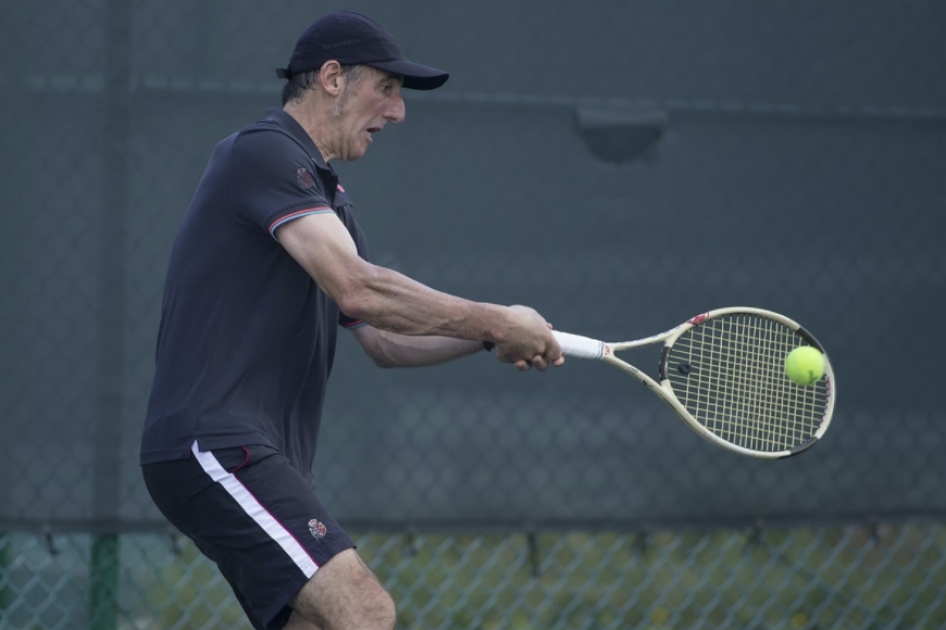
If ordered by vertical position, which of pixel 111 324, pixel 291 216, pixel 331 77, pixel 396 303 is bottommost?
pixel 111 324

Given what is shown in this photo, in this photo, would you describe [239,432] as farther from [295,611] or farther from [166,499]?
[295,611]

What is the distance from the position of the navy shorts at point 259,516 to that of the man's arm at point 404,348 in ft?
1.89

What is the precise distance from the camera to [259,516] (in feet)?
8.00

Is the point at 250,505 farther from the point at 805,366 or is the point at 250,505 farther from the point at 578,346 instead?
the point at 805,366

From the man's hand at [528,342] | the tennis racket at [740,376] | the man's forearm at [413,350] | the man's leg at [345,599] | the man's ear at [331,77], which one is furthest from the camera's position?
the man's forearm at [413,350]

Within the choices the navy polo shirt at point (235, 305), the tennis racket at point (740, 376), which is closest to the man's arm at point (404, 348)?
the tennis racket at point (740, 376)

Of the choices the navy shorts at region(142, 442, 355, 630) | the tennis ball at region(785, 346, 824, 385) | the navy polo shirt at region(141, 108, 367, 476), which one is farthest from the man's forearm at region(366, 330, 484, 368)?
the tennis ball at region(785, 346, 824, 385)

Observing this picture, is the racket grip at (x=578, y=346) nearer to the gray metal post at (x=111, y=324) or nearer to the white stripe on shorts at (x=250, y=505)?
the white stripe on shorts at (x=250, y=505)

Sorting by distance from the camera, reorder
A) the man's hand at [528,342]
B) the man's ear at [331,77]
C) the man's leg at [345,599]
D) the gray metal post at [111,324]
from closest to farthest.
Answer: the man's leg at [345,599] < the man's hand at [528,342] < the man's ear at [331,77] < the gray metal post at [111,324]

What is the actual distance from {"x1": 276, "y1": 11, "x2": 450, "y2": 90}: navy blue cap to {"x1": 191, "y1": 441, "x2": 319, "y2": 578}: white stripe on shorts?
859mm

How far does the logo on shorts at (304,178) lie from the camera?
2.43 meters

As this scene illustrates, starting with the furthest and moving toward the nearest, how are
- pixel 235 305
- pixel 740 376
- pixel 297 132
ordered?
pixel 740 376
pixel 297 132
pixel 235 305

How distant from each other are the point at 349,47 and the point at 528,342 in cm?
74

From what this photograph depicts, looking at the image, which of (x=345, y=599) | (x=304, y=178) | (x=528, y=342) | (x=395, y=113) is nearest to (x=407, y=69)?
(x=395, y=113)
